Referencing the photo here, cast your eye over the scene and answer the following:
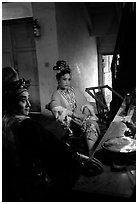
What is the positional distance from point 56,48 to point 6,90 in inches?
182

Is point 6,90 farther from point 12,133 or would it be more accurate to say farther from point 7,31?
point 7,31

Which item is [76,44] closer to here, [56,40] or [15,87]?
[56,40]

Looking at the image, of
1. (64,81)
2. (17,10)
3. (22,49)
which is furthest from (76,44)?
(64,81)

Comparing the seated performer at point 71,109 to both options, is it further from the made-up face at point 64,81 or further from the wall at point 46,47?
the wall at point 46,47

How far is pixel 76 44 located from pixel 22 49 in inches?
68.1

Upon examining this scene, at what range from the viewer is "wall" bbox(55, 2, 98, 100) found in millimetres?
6574

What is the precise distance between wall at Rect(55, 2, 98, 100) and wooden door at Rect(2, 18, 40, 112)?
35.9 inches

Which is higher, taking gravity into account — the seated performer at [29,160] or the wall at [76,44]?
the wall at [76,44]

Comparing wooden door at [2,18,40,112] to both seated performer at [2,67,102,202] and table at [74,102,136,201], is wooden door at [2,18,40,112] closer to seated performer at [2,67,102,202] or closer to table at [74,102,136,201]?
seated performer at [2,67,102,202]

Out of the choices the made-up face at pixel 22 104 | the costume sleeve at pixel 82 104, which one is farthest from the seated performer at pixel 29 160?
the costume sleeve at pixel 82 104

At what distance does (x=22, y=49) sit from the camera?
7062 millimetres

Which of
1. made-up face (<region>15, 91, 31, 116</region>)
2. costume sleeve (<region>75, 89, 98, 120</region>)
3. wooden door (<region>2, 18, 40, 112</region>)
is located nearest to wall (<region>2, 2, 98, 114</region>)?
wooden door (<region>2, 18, 40, 112</region>)

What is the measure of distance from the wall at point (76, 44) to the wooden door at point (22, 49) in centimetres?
91

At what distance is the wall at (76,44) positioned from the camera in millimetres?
6574
